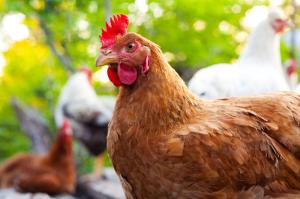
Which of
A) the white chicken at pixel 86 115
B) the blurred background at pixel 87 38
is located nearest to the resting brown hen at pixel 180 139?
the blurred background at pixel 87 38

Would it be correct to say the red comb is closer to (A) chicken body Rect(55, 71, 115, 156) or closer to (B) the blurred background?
(B) the blurred background

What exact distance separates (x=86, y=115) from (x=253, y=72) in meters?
3.60

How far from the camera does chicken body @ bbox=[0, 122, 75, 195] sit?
7.26m

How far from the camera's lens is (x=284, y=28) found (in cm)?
624

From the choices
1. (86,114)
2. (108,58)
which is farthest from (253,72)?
(86,114)

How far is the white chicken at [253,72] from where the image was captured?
480cm

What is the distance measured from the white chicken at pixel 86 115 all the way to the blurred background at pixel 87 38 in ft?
1.67

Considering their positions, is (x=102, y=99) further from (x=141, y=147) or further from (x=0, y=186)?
(x=141, y=147)

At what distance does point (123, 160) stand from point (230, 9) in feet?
20.1

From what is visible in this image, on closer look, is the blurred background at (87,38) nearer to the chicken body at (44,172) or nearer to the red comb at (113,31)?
the chicken body at (44,172)

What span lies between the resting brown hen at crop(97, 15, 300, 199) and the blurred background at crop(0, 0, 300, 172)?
369 cm

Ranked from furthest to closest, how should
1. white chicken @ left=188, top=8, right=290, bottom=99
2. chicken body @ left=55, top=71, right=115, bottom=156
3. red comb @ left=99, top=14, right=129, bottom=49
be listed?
chicken body @ left=55, top=71, right=115, bottom=156 < white chicken @ left=188, top=8, right=290, bottom=99 < red comb @ left=99, top=14, right=129, bottom=49

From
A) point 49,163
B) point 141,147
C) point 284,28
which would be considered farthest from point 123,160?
point 49,163

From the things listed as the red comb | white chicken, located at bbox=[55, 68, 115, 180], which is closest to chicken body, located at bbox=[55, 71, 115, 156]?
white chicken, located at bbox=[55, 68, 115, 180]
